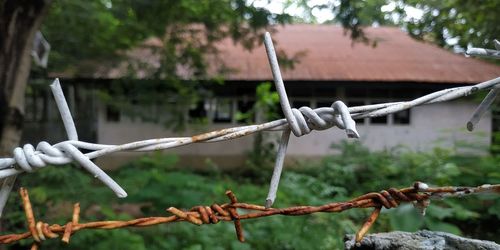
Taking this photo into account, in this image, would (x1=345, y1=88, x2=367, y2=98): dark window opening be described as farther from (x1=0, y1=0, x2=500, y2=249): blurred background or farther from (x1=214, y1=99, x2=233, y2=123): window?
(x1=214, y1=99, x2=233, y2=123): window

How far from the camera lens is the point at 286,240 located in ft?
11.6

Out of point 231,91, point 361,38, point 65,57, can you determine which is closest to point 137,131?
point 231,91

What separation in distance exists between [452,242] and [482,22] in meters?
4.27

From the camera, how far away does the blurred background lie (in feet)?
12.0

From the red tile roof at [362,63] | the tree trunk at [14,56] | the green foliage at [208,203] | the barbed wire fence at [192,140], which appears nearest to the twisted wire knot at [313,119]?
the barbed wire fence at [192,140]

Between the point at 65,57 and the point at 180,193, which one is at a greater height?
the point at 65,57

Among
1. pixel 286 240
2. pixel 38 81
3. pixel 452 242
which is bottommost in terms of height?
pixel 286 240

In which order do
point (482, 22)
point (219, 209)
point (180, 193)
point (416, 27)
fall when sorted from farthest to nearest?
point (416, 27), point (482, 22), point (180, 193), point (219, 209)

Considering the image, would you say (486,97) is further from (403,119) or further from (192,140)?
(403,119)

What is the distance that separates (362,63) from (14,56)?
10.4 metres

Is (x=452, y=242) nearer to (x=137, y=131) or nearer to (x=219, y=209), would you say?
(x=219, y=209)

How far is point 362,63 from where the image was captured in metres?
12.4

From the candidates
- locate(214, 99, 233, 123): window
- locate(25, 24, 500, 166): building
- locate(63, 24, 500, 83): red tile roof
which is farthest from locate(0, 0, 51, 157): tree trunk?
locate(214, 99, 233, 123): window

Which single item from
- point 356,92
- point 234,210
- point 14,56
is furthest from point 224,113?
point 234,210
